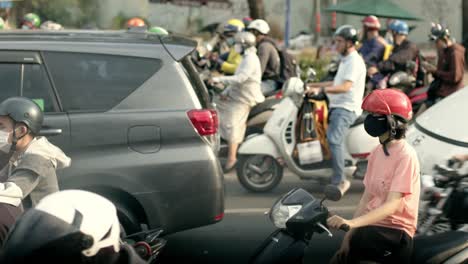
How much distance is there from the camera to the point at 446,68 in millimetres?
10922

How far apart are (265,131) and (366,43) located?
348cm

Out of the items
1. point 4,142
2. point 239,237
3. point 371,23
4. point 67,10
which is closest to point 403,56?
point 371,23

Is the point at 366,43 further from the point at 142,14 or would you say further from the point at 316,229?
the point at 142,14

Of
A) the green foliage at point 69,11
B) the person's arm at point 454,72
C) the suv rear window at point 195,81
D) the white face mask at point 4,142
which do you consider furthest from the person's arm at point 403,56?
the green foliage at point 69,11

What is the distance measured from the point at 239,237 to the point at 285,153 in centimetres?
189

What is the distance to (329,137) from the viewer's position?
8.80 m

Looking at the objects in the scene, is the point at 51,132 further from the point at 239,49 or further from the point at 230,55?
the point at 230,55

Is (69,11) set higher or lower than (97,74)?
lower

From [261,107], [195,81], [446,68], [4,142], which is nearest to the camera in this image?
[4,142]

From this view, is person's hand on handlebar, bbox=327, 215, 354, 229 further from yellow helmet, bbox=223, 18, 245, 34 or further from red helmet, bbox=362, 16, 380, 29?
yellow helmet, bbox=223, 18, 245, 34

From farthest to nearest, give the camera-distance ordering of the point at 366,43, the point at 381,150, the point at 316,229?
the point at 366,43
the point at 381,150
the point at 316,229

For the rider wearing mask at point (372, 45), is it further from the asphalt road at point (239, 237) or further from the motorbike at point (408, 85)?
the asphalt road at point (239, 237)

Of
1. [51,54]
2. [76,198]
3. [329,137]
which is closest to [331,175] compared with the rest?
[329,137]

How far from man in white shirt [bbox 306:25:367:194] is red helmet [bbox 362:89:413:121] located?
4281mm
